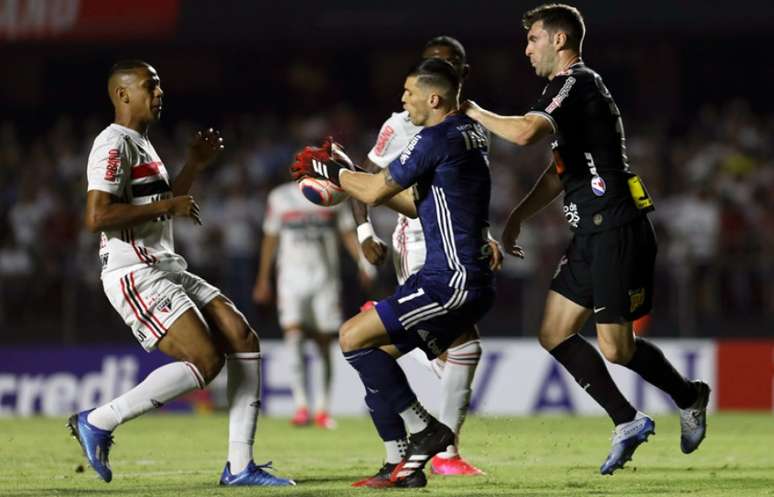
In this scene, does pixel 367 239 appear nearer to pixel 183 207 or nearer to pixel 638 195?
pixel 183 207

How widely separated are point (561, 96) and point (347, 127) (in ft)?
42.5

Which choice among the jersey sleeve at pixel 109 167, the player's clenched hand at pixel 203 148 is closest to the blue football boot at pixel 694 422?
the player's clenched hand at pixel 203 148

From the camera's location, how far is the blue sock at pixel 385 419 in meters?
7.98

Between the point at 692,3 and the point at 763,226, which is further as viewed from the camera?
the point at 692,3

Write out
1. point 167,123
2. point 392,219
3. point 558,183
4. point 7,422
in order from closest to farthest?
1. point 558,183
2. point 7,422
3. point 392,219
4. point 167,123

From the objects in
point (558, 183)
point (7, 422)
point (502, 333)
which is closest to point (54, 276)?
point (7, 422)

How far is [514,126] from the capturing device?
25.3 feet

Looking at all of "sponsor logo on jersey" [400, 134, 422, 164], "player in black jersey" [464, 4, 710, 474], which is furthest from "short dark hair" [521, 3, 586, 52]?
"sponsor logo on jersey" [400, 134, 422, 164]

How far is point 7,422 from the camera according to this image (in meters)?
14.3

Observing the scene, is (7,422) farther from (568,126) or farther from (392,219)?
(568,126)

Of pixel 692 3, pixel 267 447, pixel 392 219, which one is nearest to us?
pixel 267 447

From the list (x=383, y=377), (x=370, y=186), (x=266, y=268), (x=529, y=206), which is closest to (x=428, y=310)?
(x=383, y=377)

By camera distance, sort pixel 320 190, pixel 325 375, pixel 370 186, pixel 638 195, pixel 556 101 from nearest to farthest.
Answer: pixel 370 186, pixel 556 101, pixel 320 190, pixel 638 195, pixel 325 375

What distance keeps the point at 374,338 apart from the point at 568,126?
1619mm
